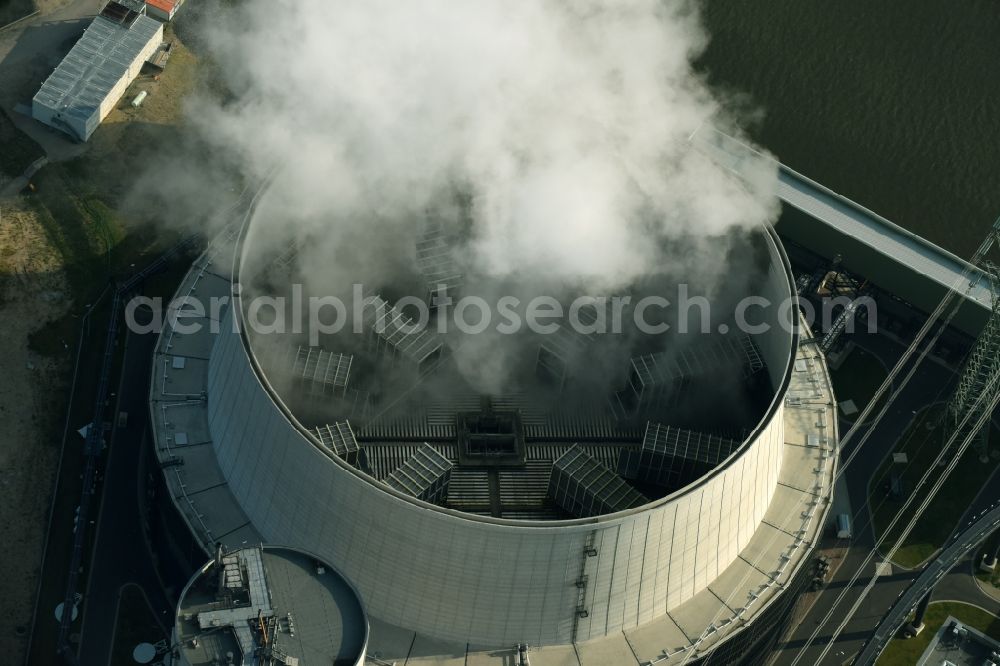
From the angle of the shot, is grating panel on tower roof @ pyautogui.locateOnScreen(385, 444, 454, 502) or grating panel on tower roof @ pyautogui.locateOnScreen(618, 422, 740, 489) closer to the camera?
grating panel on tower roof @ pyautogui.locateOnScreen(385, 444, 454, 502)

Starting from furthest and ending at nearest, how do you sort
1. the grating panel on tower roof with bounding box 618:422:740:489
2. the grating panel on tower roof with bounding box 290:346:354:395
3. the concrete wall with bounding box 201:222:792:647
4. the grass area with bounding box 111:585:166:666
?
the grass area with bounding box 111:585:166:666
the grating panel on tower roof with bounding box 290:346:354:395
the grating panel on tower roof with bounding box 618:422:740:489
the concrete wall with bounding box 201:222:792:647

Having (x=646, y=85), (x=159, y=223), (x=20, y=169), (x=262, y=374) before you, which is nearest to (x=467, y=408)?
(x=262, y=374)

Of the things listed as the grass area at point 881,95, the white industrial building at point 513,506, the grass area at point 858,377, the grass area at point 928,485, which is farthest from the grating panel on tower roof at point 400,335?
the grass area at point 881,95

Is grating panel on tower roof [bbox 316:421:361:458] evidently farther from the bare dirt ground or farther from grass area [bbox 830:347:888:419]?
grass area [bbox 830:347:888:419]

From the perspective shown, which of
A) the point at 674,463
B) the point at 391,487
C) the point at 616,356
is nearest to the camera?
the point at 391,487

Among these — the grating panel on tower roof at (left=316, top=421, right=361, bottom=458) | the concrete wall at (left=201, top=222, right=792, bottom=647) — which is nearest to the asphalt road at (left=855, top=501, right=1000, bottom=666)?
the concrete wall at (left=201, top=222, right=792, bottom=647)

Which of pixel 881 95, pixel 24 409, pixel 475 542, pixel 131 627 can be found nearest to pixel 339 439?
pixel 475 542

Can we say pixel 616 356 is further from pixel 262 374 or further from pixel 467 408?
pixel 262 374
